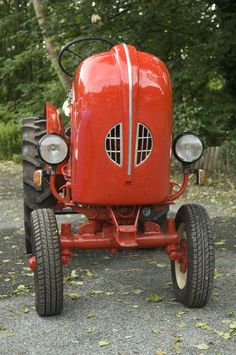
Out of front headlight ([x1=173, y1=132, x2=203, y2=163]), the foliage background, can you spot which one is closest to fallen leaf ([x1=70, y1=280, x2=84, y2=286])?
front headlight ([x1=173, y1=132, x2=203, y2=163])

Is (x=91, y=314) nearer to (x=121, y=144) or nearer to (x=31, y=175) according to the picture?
(x=121, y=144)

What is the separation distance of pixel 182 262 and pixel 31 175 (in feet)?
6.15

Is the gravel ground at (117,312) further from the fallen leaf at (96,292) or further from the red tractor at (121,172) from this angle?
the red tractor at (121,172)

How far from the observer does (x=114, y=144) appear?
365 cm

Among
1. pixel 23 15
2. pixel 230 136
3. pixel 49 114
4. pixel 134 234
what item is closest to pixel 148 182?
pixel 134 234

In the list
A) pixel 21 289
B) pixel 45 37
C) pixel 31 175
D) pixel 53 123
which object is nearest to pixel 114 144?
pixel 53 123

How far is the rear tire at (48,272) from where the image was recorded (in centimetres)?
373

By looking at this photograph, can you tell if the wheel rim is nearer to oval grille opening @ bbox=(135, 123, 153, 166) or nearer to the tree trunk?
oval grille opening @ bbox=(135, 123, 153, 166)

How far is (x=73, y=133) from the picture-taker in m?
3.88

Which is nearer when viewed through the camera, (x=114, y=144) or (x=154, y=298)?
(x=114, y=144)

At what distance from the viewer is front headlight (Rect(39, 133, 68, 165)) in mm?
3814

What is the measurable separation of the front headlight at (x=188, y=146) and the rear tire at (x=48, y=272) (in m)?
1.07

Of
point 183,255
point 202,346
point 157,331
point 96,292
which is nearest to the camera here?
point 202,346

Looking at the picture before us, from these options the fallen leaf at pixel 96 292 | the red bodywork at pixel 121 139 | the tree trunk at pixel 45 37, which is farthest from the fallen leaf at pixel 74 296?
the tree trunk at pixel 45 37
